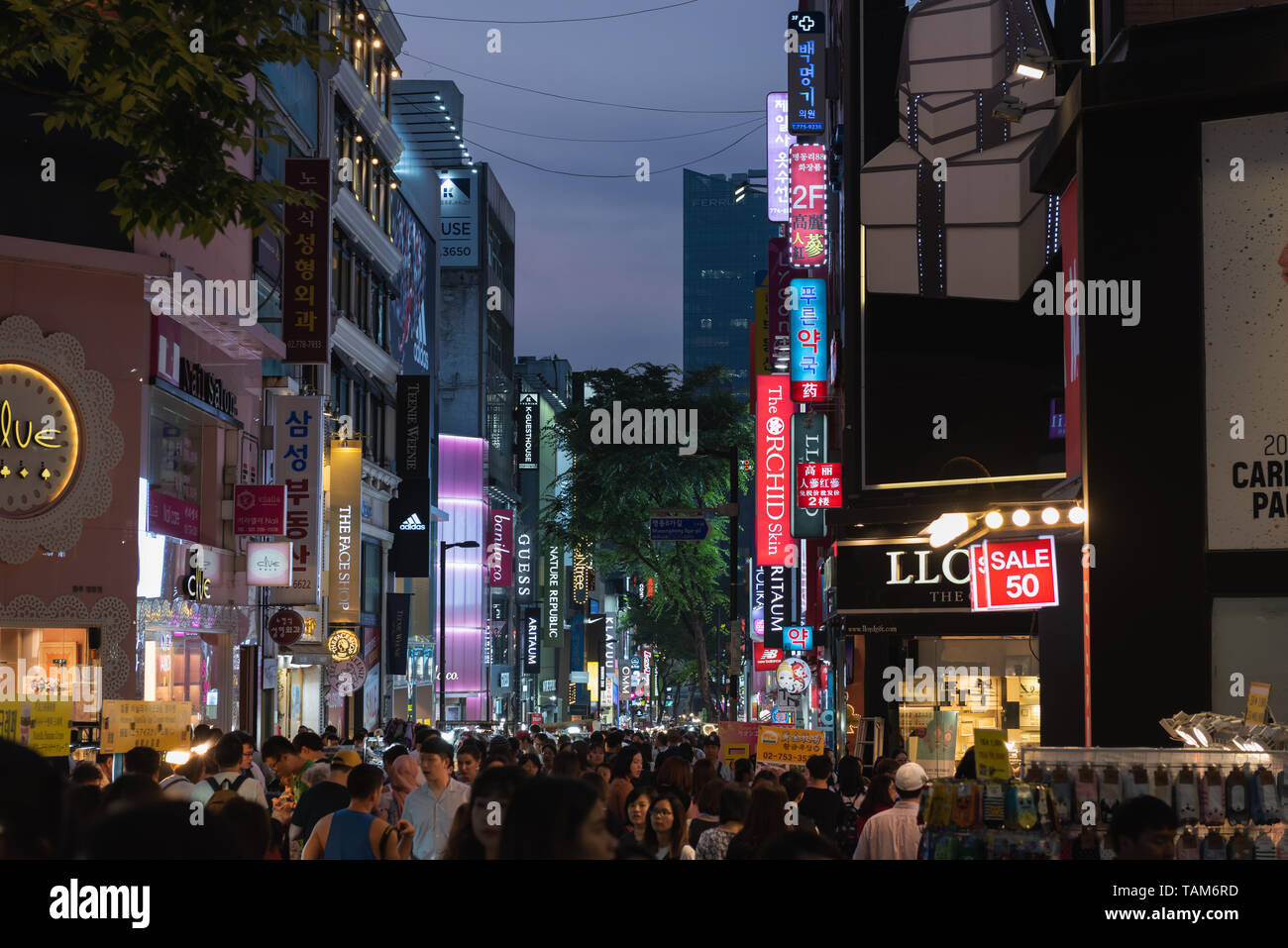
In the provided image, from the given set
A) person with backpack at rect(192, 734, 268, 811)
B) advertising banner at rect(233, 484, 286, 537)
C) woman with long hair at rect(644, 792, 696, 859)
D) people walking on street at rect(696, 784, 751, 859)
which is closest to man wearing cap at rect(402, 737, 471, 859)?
person with backpack at rect(192, 734, 268, 811)

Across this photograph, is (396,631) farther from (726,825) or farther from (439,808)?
(726,825)

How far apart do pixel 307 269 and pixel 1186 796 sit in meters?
25.2

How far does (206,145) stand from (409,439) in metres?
44.1

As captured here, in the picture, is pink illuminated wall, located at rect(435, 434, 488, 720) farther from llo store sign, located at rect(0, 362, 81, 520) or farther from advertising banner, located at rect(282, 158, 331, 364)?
llo store sign, located at rect(0, 362, 81, 520)

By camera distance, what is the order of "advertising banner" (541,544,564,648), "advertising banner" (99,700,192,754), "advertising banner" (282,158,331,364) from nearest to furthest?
"advertising banner" (99,700,192,754), "advertising banner" (282,158,331,364), "advertising banner" (541,544,564,648)

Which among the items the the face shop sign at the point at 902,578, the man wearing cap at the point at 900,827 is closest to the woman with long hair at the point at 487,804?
the man wearing cap at the point at 900,827

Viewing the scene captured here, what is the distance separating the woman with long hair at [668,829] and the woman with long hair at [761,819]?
39 cm

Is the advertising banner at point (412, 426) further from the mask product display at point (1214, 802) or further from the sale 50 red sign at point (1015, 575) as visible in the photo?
the mask product display at point (1214, 802)

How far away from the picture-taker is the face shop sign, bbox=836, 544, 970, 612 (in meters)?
26.1

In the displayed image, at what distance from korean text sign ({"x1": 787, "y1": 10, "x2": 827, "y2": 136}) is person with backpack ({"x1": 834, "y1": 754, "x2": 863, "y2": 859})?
80.5ft

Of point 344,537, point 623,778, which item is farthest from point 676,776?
point 344,537

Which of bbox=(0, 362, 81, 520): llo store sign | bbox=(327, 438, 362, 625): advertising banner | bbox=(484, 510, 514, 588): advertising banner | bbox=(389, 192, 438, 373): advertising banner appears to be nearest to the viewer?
bbox=(0, 362, 81, 520): llo store sign

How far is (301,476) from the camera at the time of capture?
3183cm
